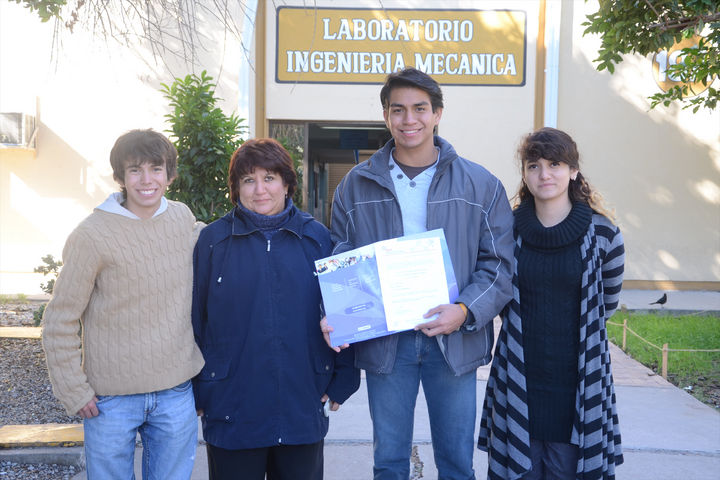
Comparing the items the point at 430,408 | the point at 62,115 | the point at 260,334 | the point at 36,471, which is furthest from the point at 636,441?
the point at 62,115

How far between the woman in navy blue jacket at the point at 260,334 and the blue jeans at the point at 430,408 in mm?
289

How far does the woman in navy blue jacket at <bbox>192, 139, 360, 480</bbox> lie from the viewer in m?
2.45

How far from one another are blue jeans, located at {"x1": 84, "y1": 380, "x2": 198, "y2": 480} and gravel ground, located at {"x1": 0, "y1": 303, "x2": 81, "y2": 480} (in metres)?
1.45

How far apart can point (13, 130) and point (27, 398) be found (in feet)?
22.1

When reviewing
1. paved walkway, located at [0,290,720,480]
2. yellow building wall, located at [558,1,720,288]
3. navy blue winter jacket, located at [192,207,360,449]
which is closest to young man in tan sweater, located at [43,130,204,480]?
navy blue winter jacket, located at [192,207,360,449]

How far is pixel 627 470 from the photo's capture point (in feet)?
12.0

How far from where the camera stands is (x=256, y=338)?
2441mm

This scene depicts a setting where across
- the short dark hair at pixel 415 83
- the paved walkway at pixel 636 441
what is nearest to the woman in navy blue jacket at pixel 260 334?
the short dark hair at pixel 415 83

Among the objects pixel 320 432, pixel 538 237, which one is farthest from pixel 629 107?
pixel 320 432

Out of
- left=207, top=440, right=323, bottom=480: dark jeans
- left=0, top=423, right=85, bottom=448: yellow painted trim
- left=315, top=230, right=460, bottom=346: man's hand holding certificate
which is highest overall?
left=315, top=230, right=460, bottom=346: man's hand holding certificate

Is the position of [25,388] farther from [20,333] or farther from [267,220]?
[267,220]

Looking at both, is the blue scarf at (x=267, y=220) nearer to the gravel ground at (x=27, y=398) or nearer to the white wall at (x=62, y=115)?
the gravel ground at (x=27, y=398)

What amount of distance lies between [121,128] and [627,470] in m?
9.35

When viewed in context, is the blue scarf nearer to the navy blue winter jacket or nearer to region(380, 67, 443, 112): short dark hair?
the navy blue winter jacket
